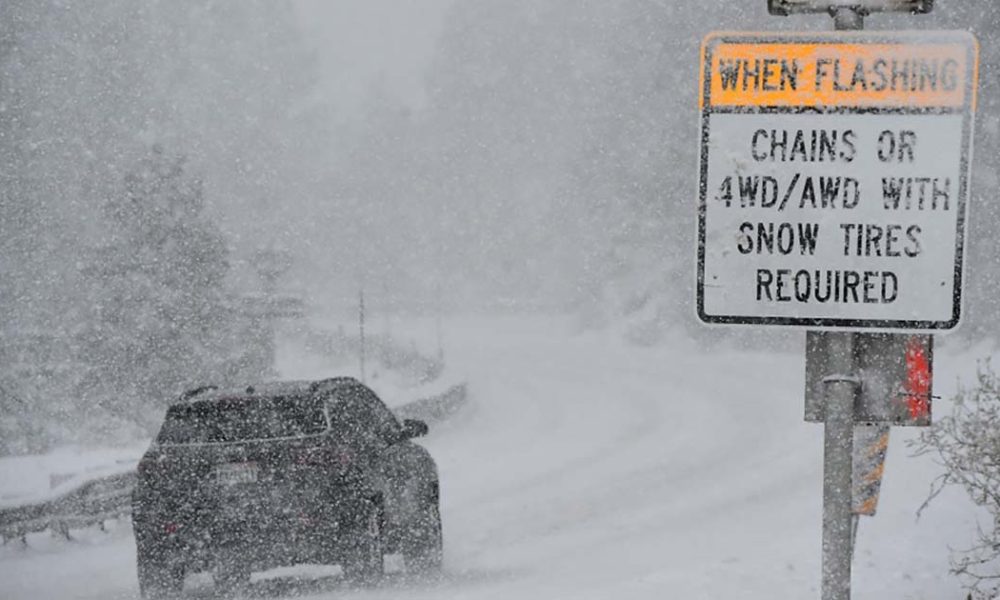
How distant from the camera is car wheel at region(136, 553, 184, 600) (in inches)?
394

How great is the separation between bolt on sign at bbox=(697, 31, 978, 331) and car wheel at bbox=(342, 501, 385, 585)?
22.4ft

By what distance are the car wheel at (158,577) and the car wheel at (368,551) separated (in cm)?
130

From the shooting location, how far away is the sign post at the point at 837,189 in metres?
3.56

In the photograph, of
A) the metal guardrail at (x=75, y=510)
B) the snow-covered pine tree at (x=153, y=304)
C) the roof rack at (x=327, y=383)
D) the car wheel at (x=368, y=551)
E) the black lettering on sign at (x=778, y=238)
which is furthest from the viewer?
the snow-covered pine tree at (x=153, y=304)

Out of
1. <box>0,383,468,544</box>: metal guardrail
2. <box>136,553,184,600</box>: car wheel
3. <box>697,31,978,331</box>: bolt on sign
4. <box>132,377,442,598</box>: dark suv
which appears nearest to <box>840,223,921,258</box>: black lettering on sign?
<box>697,31,978,331</box>: bolt on sign

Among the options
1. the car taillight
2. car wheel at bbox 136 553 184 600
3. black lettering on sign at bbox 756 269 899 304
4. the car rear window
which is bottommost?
Result: car wheel at bbox 136 553 184 600

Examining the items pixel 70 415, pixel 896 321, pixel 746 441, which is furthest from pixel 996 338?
pixel 896 321

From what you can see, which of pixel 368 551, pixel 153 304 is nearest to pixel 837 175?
pixel 368 551

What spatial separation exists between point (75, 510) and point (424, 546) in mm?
4788

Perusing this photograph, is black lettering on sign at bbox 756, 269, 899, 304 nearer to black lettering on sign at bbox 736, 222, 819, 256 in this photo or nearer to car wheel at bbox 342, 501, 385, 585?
black lettering on sign at bbox 736, 222, 819, 256

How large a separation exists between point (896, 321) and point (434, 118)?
82.3m

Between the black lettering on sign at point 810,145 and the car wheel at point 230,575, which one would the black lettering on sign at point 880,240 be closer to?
the black lettering on sign at point 810,145

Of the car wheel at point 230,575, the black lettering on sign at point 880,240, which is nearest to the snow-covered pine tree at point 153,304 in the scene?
the car wheel at point 230,575

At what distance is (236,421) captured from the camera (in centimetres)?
1017
